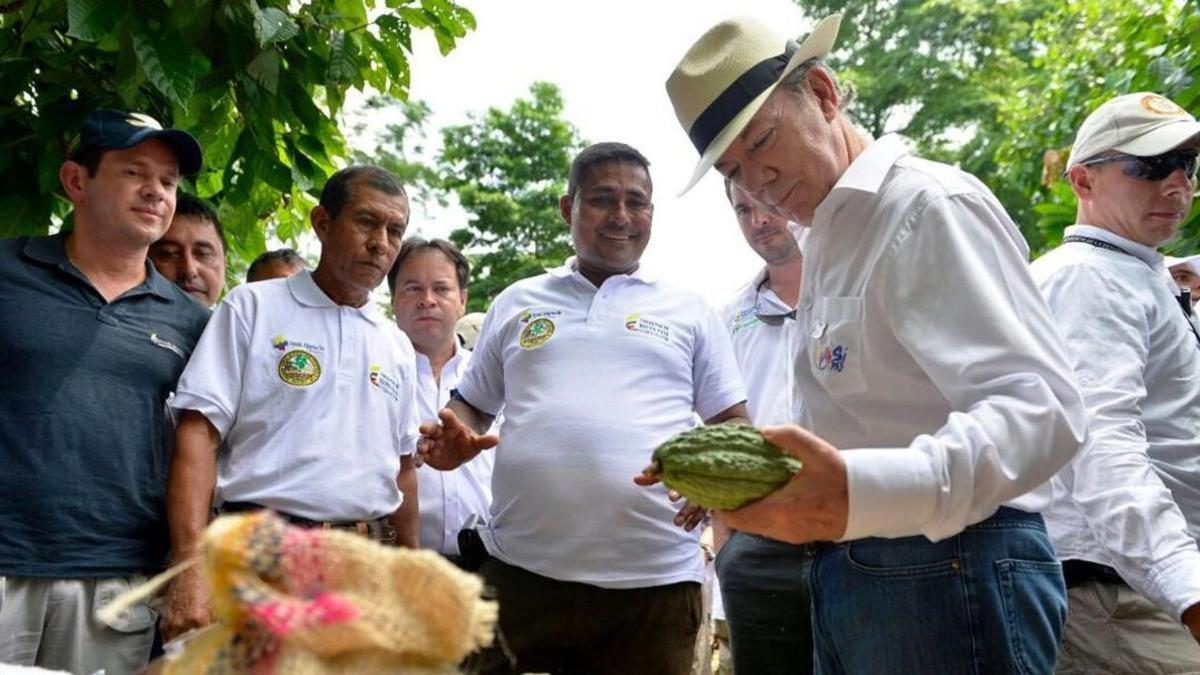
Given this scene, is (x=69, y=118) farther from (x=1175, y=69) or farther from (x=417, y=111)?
(x=417, y=111)

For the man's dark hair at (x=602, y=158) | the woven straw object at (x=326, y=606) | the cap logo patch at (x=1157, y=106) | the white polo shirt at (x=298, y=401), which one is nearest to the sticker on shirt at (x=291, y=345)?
the white polo shirt at (x=298, y=401)

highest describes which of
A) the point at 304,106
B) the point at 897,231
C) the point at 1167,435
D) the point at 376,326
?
the point at 304,106

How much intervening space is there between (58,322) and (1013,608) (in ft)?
9.63

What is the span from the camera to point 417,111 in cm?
3081

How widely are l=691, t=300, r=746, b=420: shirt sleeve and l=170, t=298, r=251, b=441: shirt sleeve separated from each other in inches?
66.3

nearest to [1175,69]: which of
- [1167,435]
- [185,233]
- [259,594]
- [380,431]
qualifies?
[1167,435]

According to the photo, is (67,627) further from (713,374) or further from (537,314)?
(713,374)

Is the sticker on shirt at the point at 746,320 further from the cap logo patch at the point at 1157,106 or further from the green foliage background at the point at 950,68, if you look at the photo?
the green foliage background at the point at 950,68

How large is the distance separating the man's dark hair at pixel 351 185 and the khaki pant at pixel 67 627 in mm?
1614

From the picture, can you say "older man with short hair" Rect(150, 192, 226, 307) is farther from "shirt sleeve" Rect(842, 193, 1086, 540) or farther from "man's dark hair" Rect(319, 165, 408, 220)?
"shirt sleeve" Rect(842, 193, 1086, 540)

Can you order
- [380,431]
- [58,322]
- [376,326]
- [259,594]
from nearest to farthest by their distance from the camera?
[259,594], [58,322], [380,431], [376,326]

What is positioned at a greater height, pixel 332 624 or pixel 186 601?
pixel 332 624

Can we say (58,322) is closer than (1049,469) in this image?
No

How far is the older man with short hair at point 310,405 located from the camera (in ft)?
11.1
